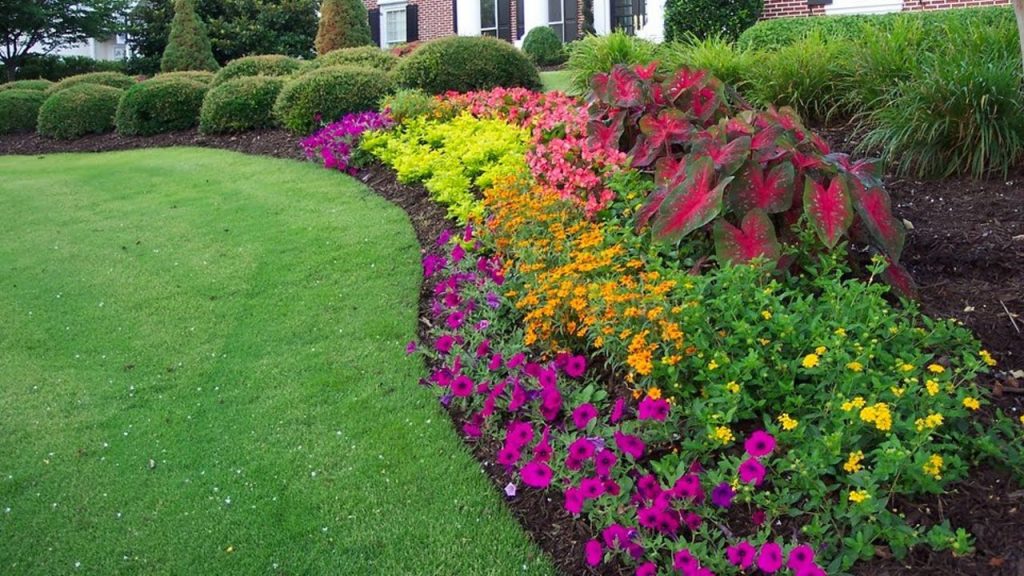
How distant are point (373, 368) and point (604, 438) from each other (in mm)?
1381

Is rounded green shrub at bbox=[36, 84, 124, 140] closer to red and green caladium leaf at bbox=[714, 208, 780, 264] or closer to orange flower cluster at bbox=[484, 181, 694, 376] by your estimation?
orange flower cluster at bbox=[484, 181, 694, 376]

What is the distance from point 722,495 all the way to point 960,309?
165cm

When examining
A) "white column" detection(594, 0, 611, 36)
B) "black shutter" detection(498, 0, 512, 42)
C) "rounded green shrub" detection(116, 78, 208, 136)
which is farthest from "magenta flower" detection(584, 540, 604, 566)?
"black shutter" detection(498, 0, 512, 42)

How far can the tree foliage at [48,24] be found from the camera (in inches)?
912

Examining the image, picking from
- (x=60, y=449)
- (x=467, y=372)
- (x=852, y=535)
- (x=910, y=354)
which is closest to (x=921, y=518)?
(x=852, y=535)

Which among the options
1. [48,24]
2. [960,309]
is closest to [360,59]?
[960,309]

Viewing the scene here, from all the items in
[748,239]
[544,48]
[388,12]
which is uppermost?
[388,12]

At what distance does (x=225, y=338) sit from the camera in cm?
436

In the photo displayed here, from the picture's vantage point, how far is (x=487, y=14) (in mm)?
21250

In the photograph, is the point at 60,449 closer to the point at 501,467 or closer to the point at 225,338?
the point at 225,338

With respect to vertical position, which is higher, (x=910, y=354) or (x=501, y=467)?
(x=910, y=354)

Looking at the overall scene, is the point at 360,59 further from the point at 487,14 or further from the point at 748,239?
the point at 487,14

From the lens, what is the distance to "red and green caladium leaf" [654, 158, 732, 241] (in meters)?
3.51

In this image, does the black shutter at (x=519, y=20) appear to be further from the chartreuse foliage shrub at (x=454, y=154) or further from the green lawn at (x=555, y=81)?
the chartreuse foliage shrub at (x=454, y=154)
